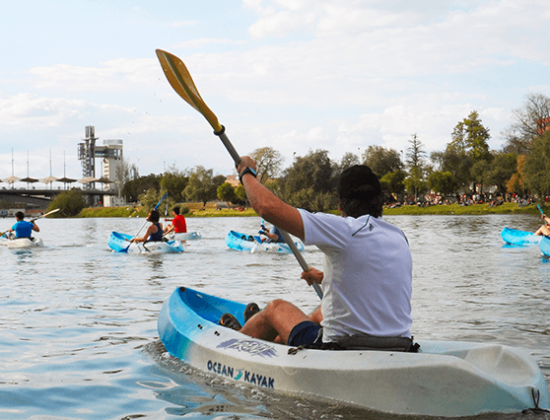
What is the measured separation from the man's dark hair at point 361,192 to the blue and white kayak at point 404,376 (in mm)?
931

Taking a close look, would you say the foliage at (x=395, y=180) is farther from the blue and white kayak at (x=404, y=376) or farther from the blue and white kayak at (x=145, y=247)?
the blue and white kayak at (x=404, y=376)

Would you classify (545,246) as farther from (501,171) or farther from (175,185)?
(175,185)

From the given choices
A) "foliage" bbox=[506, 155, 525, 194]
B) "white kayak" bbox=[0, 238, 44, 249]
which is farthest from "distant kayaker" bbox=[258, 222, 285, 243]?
"foliage" bbox=[506, 155, 525, 194]

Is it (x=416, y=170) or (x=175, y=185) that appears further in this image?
(x=175, y=185)

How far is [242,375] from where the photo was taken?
4.55 m

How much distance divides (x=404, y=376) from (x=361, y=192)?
3.90 ft

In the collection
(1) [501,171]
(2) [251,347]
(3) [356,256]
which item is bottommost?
(2) [251,347]

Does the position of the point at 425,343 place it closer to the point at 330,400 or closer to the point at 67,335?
the point at 330,400

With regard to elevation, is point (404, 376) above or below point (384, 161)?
below

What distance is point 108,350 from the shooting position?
19.8ft

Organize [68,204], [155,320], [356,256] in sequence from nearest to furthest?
1. [356,256]
2. [155,320]
3. [68,204]

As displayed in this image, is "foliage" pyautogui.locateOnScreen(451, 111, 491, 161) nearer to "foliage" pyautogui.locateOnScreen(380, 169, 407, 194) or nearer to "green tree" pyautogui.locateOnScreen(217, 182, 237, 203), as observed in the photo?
"foliage" pyautogui.locateOnScreen(380, 169, 407, 194)

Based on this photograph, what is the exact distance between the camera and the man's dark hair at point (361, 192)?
3.68 meters

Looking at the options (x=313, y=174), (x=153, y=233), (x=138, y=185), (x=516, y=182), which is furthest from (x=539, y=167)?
(x=138, y=185)
